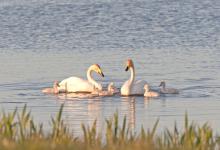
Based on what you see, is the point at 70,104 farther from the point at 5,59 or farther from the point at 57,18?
the point at 57,18

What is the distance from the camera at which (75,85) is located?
1775 cm

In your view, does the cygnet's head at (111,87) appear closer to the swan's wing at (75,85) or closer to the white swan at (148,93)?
the white swan at (148,93)

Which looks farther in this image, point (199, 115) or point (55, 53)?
point (55, 53)

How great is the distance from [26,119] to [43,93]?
7.38 metres

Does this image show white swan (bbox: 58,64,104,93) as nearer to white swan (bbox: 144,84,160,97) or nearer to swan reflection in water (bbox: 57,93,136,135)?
swan reflection in water (bbox: 57,93,136,135)

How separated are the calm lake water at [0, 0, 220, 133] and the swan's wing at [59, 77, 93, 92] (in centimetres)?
22

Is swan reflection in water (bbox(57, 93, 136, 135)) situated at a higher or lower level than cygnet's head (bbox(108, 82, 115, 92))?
lower

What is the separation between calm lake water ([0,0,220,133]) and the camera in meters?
15.2

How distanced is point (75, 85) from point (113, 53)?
4.77m

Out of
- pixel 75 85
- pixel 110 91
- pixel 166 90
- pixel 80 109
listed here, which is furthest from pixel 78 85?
pixel 80 109

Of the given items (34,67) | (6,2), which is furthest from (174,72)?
Answer: (6,2)

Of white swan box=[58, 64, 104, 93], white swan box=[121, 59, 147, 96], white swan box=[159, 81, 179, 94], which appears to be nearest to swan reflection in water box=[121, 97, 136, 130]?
white swan box=[121, 59, 147, 96]

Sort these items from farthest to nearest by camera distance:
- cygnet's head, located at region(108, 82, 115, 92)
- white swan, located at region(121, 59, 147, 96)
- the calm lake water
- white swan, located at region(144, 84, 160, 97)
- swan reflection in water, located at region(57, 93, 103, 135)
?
white swan, located at region(121, 59, 147, 96) → cygnet's head, located at region(108, 82, 115, 92) → white swan, located at region(144, 84, 160, 97) → the calm lake water → swan reflection in water, located at region(57, 93, 103, 135)

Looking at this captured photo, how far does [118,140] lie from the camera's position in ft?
29.8
